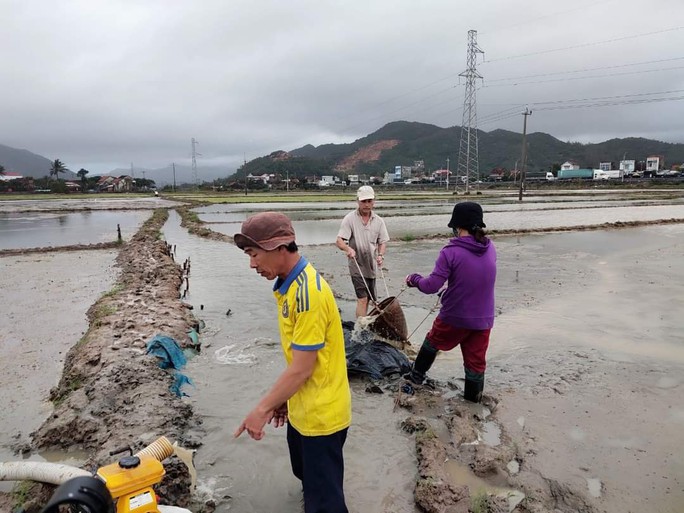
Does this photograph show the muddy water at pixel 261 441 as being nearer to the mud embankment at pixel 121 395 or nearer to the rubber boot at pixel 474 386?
the mud embankment at pixel 121 395

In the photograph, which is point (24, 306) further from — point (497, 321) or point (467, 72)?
point (467, 72)

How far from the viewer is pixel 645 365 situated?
520cm

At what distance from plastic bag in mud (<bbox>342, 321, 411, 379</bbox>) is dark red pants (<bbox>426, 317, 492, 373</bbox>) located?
2.66 feet

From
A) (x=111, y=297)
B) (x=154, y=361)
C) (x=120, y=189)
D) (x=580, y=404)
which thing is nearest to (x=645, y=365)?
(x=580, y=404)

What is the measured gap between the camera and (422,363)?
4.49 m

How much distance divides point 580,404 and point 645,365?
1.57 meters

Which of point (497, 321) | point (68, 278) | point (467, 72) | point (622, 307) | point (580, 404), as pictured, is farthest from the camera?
point (467, 72)

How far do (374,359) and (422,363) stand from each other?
→ 0.65 meters

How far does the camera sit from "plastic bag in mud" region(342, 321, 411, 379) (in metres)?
4.86

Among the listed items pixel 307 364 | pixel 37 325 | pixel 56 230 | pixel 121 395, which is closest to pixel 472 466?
pixel 307 364

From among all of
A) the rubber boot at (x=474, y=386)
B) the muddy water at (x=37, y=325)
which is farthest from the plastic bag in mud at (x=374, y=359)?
the muddy water at (x=37, y=325)

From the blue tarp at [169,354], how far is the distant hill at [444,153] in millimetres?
111941

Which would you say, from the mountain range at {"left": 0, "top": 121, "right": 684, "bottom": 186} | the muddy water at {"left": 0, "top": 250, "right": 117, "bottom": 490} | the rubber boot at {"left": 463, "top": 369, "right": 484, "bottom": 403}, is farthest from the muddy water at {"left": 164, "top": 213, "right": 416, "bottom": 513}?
the mountain range at {"left": 0, "top": 121, "right": 684, "bottom": 186}

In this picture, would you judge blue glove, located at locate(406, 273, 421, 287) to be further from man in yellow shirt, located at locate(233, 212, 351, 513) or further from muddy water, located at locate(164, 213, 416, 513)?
man in yellow shirt, located at locate(233, 212, 351, 513)
